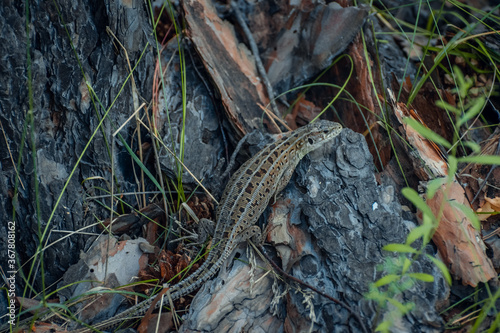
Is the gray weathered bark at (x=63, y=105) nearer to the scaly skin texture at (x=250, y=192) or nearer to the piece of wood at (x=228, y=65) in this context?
the piece of wood at (x=228, y=65)

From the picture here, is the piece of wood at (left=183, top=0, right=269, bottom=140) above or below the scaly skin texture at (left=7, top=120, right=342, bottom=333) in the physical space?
above

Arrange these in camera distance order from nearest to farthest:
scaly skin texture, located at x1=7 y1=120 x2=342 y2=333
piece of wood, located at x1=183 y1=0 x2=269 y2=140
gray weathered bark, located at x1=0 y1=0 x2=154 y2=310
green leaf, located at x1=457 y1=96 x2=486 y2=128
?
green leaf, located at x1=457 y1=96 x2=486 y2=128 → gray weathered bark, located at x1=0 y1=0 x2=154 y2=310 → scaly skin texture, located at x1=7 y1=120 x2=342 y2=333 → piece of wood, located at x1=183 y1=0 x2=269 y2=140

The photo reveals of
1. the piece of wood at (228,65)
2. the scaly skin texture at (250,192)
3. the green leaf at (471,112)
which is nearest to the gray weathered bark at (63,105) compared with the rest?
the piece of wood at (228,65)

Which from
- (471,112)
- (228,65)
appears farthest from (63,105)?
(471,112)

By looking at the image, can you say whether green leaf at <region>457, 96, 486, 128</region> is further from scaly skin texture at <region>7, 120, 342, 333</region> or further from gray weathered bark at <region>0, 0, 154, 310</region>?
gray weathered bark at <region>0, 0, 154, 310</region>

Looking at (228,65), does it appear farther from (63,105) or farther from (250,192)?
(63,105)

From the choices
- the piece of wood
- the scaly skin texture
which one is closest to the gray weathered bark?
the piece of wood

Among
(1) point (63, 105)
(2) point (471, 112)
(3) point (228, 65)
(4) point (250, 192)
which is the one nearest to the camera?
(2) point (471, 112)

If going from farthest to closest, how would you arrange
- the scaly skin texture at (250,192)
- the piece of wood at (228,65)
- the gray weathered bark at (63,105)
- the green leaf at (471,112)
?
the piece of wood at (228,65)
the scaly skin texture at (250,192)
the gray weathered bark at (63,105)
the green leaf at (471,112)

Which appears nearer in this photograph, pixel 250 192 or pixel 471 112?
pixel 471 112

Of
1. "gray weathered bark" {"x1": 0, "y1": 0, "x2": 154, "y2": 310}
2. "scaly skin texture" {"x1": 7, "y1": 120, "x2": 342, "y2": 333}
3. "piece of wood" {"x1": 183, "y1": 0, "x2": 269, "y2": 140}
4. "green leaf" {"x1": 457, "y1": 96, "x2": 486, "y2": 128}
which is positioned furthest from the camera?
"piece of wood" {"x1": 183, "y1": 0, "x2": 269, "y2": 140}
